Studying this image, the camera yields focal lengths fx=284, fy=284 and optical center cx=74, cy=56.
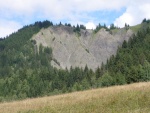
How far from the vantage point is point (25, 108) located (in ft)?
51.7

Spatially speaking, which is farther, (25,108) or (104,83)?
(104,83)

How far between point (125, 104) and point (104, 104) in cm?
109

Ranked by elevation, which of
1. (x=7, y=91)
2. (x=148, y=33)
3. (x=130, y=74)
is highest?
(x=148, y=33)

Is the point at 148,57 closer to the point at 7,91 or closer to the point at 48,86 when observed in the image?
the point at 48,86

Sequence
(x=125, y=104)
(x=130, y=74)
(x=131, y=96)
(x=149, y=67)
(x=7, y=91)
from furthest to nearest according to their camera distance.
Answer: (x=7, y=91), (x=149, y=67), (x=130, y=74), (x=131, y=96), (x=125, y=104)

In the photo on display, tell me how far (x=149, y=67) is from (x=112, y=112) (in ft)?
311

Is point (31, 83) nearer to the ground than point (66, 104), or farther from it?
nearer to the ground

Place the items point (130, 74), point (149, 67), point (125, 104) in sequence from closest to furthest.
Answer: point (125, 104)
point (130, 74)
point (149, 67)

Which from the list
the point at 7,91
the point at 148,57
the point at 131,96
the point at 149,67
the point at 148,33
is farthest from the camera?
the point at 148,33

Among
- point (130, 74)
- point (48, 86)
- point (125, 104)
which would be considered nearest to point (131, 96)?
point (125, 104)

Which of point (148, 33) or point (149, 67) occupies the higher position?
point (148, 33)

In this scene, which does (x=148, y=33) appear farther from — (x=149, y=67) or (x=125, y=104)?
(x=125, y=104)

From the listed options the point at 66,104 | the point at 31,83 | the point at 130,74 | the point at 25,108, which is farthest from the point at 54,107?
the point at 31,83

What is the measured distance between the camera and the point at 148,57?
13225cm
